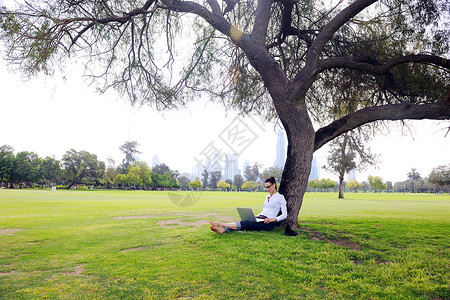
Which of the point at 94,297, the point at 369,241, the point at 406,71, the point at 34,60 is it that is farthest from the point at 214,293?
the point at 406,71

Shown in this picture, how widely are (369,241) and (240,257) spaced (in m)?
3.18

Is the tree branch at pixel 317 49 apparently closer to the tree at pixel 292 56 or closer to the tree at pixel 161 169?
the tree at pixel 292 56

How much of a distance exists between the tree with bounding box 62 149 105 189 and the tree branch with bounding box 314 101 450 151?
261ft

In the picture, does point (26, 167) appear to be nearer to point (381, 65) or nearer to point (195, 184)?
point (195, 184)

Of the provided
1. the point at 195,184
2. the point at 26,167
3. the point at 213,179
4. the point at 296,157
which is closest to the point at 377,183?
the point at 213,179

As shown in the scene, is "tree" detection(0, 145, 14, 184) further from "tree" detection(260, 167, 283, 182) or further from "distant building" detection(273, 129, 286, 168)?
"tree" detection(260, 167, 283, 182)

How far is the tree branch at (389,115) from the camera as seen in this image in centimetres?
631

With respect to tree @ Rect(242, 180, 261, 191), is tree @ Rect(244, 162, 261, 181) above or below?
above

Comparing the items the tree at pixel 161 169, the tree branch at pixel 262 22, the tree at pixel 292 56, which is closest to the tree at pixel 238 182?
the tree at pixel 161 169

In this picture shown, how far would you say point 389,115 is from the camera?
260 inches

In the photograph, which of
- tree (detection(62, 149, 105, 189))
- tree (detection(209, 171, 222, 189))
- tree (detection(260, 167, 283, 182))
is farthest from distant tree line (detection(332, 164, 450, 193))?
tree (detection(62, 149, 105, 189))

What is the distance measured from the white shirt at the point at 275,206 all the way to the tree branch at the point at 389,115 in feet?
6.45

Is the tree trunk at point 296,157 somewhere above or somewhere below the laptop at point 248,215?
above

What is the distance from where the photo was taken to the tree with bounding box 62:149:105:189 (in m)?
73.1
